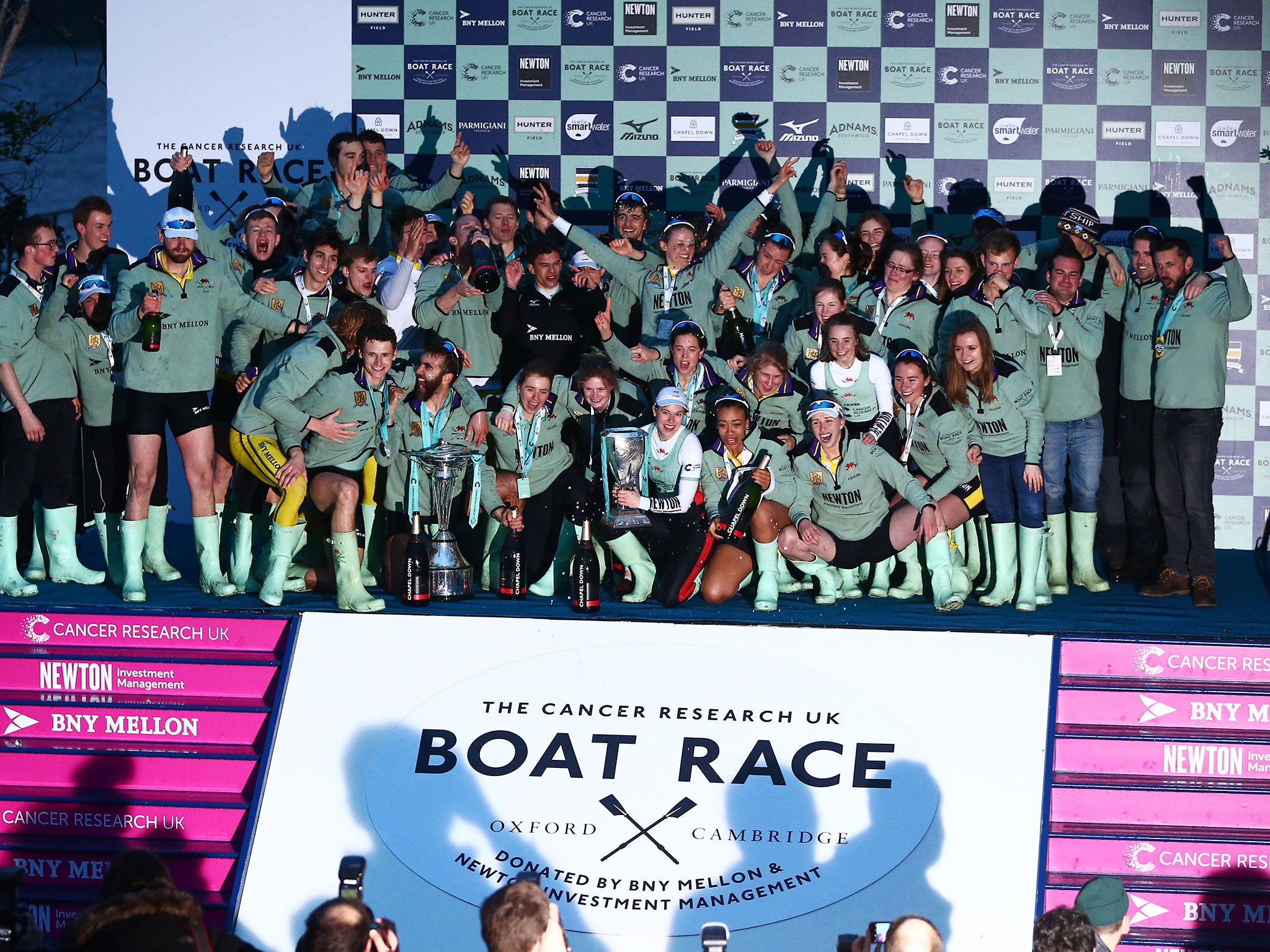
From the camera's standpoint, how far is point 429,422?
20.9ft

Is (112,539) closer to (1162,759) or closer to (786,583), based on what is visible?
(786,583)

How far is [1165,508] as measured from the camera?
257 inches

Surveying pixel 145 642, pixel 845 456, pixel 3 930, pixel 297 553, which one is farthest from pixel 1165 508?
pixel 3 930

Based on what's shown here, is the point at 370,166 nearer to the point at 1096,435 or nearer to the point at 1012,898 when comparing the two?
the point at 1096,435

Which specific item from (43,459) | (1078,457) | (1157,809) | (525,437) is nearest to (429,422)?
(525,437)

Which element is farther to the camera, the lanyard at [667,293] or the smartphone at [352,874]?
the lanyard at [667,293]

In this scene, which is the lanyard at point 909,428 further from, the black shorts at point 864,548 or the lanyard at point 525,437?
the lanyard at point 525,437

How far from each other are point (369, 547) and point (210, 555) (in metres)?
0.75

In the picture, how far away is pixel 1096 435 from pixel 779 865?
3.01 metres

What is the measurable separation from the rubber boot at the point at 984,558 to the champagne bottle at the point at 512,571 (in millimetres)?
2161

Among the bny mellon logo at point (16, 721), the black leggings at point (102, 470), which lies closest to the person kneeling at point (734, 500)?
the black leggings at point (102, 470)

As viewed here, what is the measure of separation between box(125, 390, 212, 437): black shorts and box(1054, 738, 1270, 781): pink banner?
4047 millimetres

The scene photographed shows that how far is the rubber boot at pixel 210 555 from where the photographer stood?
622cm

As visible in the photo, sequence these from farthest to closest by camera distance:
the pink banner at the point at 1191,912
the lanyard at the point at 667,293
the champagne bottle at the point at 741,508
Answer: the lanyard at the point at 667,293 → the champagne bottle at the point at 741,508 → the pink banner at the point at 1191,912
